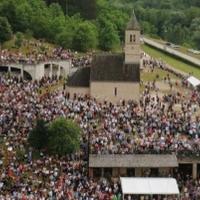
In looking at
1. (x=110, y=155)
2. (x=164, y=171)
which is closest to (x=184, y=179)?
(x=164, y=171)

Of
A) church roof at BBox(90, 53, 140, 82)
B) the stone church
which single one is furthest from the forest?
church roof at BBox(90, 53, 140, 82)

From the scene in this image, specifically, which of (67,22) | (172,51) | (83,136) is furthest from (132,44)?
(172,51)

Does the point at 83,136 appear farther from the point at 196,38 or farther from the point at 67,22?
the point at 196,38

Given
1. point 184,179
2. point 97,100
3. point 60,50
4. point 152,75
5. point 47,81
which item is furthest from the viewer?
point 60,50

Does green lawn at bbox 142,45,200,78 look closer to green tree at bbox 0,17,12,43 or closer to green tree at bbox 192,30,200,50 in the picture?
green tree at bbox 0,17,12,43

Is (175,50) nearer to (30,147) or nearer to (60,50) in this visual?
(60,50)

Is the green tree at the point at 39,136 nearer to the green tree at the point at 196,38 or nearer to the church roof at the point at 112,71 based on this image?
the church roof at the point at 112,71
